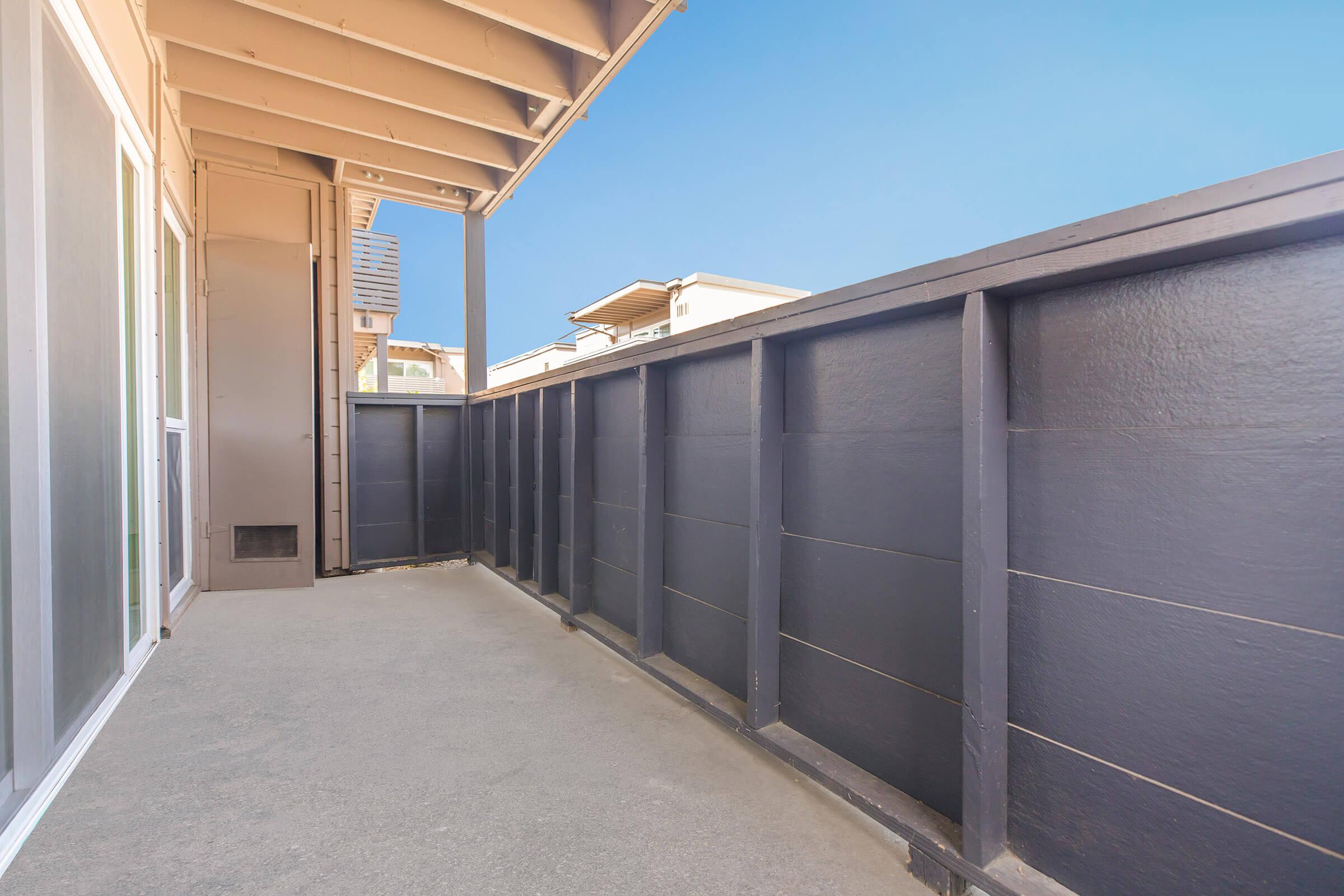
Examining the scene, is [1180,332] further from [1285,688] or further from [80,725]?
[80,725]

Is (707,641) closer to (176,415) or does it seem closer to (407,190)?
(176,415)

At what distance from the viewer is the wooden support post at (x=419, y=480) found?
16.3 ft

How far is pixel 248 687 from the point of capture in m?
2.45

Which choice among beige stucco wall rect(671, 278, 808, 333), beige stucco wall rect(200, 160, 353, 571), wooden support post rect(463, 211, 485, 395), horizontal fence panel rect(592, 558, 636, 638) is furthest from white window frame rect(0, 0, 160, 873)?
beige stucco wall rect(671, 278, 808, 333)

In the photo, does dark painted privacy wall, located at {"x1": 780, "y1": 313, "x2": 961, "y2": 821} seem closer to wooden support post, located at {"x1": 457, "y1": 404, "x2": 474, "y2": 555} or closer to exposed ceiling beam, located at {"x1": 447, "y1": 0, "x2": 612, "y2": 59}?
exposed ceiling beam, located at {"x1": 447, "y1": 0, "x2": 612, "y2": 59}

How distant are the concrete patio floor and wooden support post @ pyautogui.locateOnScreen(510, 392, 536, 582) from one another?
1.27 metres

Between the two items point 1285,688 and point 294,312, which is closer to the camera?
point 1285,688

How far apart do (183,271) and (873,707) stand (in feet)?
16.1

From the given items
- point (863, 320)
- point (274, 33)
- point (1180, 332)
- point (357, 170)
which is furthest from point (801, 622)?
point (357, 170)

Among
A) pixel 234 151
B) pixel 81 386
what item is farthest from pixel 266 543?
pixel 234 151

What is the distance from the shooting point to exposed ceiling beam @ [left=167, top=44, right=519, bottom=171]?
11.3 ft

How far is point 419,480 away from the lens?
498 cm

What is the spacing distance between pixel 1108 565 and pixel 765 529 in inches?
36.2

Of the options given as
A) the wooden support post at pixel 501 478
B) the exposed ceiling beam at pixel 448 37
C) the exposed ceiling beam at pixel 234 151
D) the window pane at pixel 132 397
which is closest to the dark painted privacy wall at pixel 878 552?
the window pane at pixel 132 397
